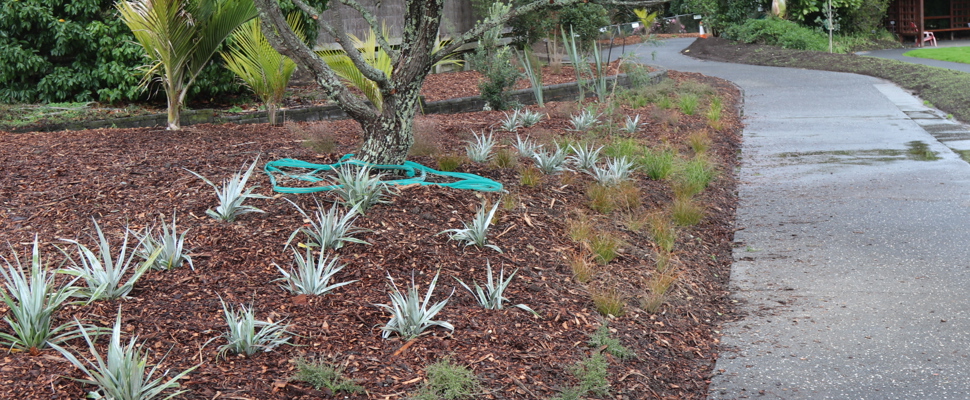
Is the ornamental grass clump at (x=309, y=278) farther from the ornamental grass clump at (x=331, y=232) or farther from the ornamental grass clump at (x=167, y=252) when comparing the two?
the ornamental grass clump at (x=167, y=252)

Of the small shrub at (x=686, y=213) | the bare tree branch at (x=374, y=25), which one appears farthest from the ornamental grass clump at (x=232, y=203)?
the small shrub at (x=686, y=213)

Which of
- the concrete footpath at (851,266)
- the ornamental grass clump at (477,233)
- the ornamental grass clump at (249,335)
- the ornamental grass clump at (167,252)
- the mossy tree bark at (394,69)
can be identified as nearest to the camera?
the ornamental grass clump at (249,335)

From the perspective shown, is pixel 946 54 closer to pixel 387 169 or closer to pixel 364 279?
pixel 387 169

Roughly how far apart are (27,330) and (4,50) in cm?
665

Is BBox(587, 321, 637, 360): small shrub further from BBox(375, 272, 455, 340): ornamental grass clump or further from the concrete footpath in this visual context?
BBox(375, 272, 455, 340): ornamental grass clump

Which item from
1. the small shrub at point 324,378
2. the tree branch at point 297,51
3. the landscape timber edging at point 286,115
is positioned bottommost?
the small shrub at point 324,378

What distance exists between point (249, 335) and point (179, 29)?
4.69 metres

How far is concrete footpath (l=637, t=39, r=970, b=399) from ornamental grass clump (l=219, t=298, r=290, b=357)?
1.87m

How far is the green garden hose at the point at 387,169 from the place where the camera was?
5293 mm

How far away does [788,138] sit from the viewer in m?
9.76

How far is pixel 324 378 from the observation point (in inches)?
127

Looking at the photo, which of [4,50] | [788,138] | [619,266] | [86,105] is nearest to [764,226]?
[619,266]

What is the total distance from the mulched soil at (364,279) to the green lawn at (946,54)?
1526 centimetres

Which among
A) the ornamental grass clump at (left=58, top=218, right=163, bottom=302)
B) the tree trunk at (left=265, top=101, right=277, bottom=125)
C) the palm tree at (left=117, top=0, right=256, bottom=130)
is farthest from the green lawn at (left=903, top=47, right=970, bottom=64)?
the ornamental grass clump at (left=58, top=218, right=163, bottom=302)
